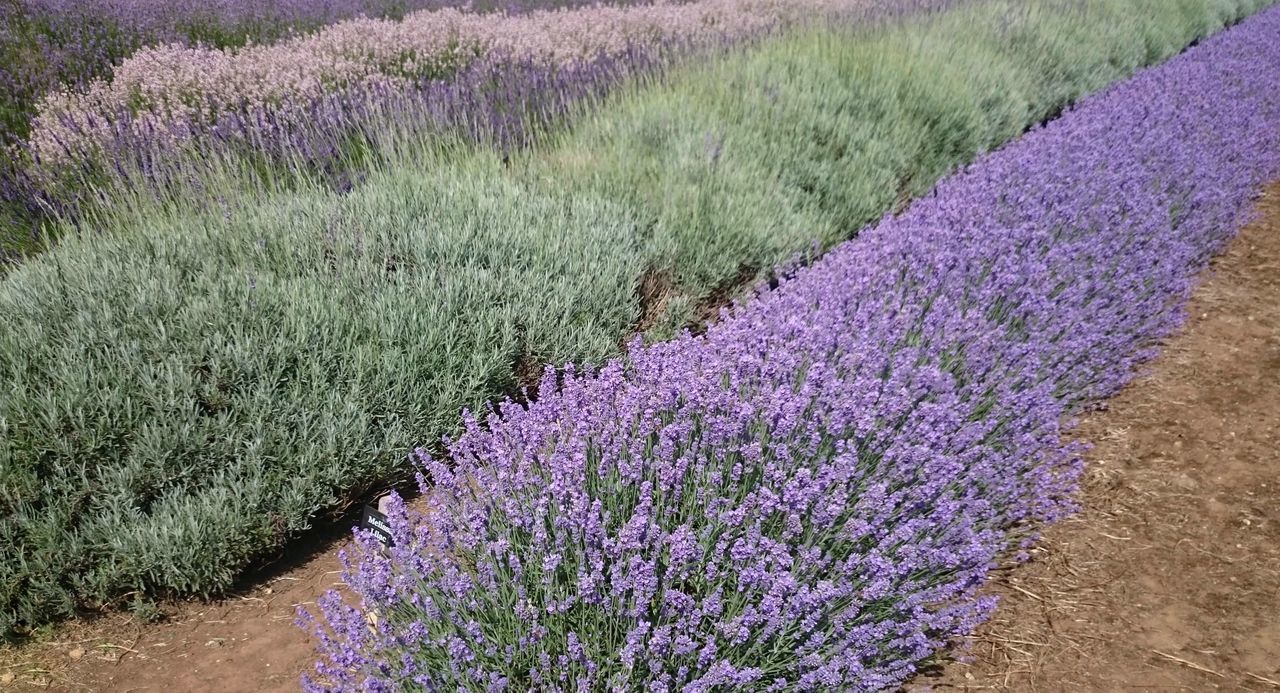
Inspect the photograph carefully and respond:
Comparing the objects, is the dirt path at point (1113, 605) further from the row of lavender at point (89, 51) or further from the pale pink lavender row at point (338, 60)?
the pale pink lavender row at point (338, 60)

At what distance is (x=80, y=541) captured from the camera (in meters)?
2.29

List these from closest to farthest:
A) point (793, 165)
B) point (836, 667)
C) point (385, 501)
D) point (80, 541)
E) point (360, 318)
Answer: point (836, 667) < point (80, 541) < point (385, 501) < point (360, 318) < point (793, 165)

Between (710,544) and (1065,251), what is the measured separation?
2340mm

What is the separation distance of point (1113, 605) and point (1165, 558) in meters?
→ 0.37

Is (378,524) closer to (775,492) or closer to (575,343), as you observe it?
(775,492)

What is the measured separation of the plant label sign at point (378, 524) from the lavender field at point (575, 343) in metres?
0.11

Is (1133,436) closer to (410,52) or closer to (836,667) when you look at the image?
(836,667)

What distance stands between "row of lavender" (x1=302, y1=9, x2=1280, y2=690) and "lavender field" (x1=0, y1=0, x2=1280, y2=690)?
2 cm

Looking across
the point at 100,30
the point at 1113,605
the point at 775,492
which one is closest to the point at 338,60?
the point at 100,30

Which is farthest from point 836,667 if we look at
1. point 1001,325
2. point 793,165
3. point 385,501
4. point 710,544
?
point 793,165

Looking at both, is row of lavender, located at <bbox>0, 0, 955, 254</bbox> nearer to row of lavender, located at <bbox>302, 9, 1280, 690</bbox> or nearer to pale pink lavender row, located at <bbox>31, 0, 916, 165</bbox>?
pale pink lavender row, located at <bbox>31, 0, 916, 165</bbox>

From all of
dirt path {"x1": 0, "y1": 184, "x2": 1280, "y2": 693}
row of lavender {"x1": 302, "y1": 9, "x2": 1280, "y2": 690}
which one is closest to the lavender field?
row of lavender {"x1": 302, "y1": 9, "x2": 1280, "y2": 690}

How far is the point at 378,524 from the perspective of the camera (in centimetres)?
225

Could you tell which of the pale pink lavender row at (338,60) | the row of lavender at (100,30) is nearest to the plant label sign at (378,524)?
the pale pink lavender row at (338,60)
